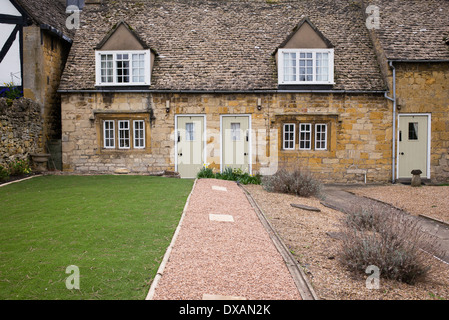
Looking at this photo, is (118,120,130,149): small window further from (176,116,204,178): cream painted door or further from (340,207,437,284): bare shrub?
(340,207,437,284): bare shrub

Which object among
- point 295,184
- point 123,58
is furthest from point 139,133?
point 295,184

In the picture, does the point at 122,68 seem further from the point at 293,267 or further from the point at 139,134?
the point at 293,267

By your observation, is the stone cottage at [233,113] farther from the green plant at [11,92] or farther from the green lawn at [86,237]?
the green lawn at [86,237]

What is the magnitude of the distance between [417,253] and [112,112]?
46.2 feet

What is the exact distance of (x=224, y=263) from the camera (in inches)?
213

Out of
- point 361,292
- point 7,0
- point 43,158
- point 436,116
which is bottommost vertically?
point 361,292

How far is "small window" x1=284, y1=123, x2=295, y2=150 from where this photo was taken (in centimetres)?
1674

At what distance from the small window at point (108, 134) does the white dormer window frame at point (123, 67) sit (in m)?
1.80

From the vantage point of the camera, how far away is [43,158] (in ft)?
49.5

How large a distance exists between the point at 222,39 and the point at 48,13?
8527mm

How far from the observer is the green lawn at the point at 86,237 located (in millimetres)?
4520

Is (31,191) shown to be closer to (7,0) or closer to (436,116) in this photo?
(7,0)

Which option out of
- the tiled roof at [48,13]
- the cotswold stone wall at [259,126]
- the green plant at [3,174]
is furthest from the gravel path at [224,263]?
the tiled roof at [48,13]
